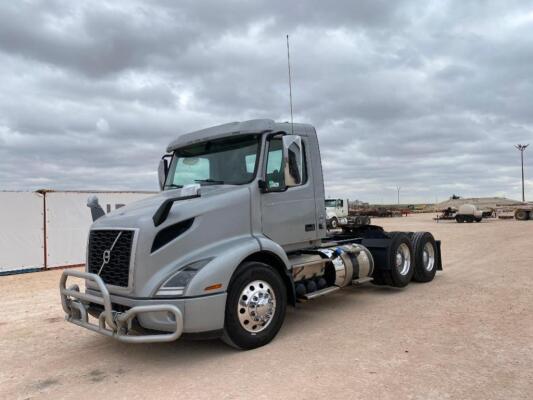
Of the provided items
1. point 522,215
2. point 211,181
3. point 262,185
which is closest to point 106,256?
point 211,181

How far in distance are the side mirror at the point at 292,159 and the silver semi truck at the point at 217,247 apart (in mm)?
13

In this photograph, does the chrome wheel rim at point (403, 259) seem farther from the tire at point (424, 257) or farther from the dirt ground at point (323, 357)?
the dirt ground at point (323, 357)

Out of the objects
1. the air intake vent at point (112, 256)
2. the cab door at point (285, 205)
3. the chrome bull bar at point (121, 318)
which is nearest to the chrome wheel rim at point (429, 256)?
the cab door at point (285, 205)

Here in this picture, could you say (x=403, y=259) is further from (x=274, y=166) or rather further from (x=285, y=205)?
(x=274, y=166)

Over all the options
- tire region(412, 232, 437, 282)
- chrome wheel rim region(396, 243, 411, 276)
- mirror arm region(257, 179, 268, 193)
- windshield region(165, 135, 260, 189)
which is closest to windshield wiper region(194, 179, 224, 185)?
windshield region(165, 135, 260, 189)

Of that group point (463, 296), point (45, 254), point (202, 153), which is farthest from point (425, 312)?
point (45, 254)

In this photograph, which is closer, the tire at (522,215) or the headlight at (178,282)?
the headlight at (178,282)

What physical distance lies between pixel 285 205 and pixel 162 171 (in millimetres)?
2005

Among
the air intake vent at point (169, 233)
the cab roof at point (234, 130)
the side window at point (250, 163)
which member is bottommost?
the air intake vent at point (169, 233)

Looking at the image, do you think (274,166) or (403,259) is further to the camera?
(403,259)

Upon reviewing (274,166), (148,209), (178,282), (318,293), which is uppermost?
(274,166)

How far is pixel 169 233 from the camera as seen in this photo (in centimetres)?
474

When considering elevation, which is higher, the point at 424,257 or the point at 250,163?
the point at 250,163

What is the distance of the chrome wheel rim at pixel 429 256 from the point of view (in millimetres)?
9391
